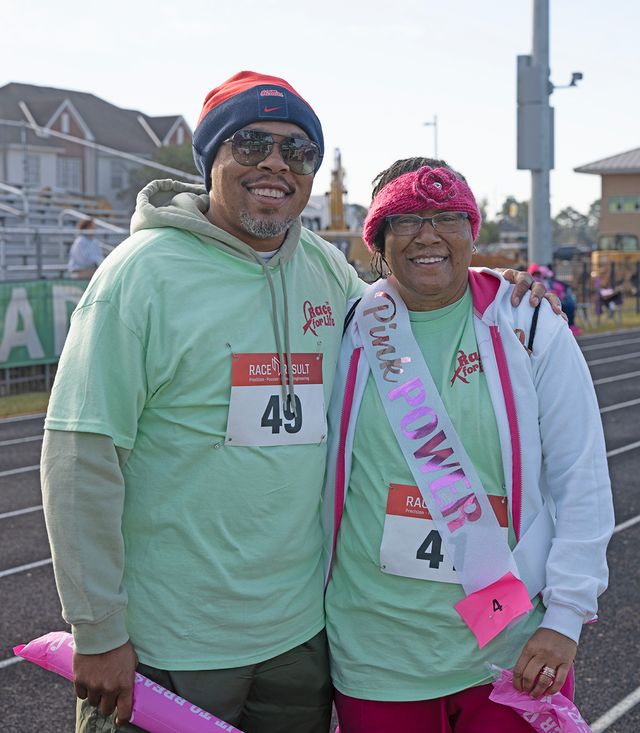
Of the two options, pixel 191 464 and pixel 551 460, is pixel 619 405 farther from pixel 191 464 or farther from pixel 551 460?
pixel 191 464

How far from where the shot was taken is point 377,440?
2.52 metres

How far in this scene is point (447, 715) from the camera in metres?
2.49

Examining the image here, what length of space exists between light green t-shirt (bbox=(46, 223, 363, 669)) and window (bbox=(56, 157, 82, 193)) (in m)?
55.9

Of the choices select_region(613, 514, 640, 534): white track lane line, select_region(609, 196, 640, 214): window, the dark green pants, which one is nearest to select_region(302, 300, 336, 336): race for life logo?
the dark green pants

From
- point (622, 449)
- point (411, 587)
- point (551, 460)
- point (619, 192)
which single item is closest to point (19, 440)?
point (622, 449)

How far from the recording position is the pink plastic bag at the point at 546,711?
233 cm

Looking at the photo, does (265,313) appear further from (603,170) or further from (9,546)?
(603,170)

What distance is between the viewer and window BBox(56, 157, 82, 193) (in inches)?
2203

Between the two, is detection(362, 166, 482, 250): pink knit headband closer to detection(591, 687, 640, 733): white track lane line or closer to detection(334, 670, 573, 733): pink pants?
detection(334, 670, 573, 733): pink pants

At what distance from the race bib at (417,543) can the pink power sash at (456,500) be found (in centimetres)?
2

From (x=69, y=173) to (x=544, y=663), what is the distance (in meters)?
58.0

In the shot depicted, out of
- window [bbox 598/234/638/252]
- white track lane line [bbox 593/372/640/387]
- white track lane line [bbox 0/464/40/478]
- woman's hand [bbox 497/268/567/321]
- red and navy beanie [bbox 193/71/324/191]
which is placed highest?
window [bbox 598/234/638/252]

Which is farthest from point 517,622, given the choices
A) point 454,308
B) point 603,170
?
point 603,170

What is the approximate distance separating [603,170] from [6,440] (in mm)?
54161
